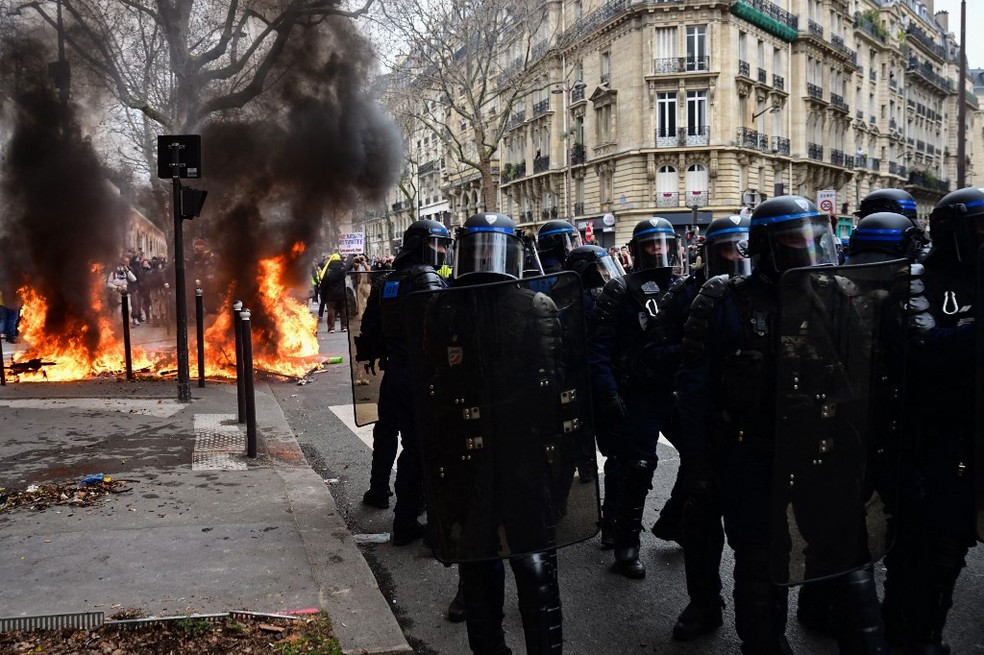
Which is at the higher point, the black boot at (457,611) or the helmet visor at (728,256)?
the helmet visor at (728,256)

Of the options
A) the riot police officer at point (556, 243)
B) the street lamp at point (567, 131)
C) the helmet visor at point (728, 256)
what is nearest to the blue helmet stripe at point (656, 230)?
the helmet visor at point (728, 256)

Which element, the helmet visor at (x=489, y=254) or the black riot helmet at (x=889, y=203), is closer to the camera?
the helmet visor at (x=489, y=254)

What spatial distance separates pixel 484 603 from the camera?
2732mm

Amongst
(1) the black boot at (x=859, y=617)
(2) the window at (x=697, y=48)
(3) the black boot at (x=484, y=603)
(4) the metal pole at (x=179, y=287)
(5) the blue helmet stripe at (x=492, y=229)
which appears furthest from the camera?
(2) the window at (x=697, y=48)

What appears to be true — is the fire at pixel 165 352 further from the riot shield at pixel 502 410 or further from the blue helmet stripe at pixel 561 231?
the riot shield at pixel 502 410

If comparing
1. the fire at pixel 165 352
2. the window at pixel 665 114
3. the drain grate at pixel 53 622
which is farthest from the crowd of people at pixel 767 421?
the window at pixel 665 114

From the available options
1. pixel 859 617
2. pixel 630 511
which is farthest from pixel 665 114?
pixel 859 617

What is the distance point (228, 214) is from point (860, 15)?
153ft

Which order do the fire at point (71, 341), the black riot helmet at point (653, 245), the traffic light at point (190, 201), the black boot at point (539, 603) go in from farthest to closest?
the fire at point (71, 341), the traffic light at point (190, 201), the black riot helmet at point (653, 245), the black boot at point (539, 603)

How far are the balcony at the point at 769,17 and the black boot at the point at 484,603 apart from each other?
3741 centimetres

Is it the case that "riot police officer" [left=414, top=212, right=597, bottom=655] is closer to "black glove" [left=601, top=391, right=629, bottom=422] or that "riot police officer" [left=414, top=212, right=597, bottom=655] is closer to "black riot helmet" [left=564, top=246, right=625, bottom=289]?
"black glove" [left=601, top=391, right=629, bottom=422]

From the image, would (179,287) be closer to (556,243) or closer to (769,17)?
(556,243)

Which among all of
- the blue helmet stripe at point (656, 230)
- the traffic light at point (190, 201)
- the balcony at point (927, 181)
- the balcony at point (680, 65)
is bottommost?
the blue helmet stripe at point (656, 230)

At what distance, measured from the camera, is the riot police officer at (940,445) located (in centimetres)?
278
